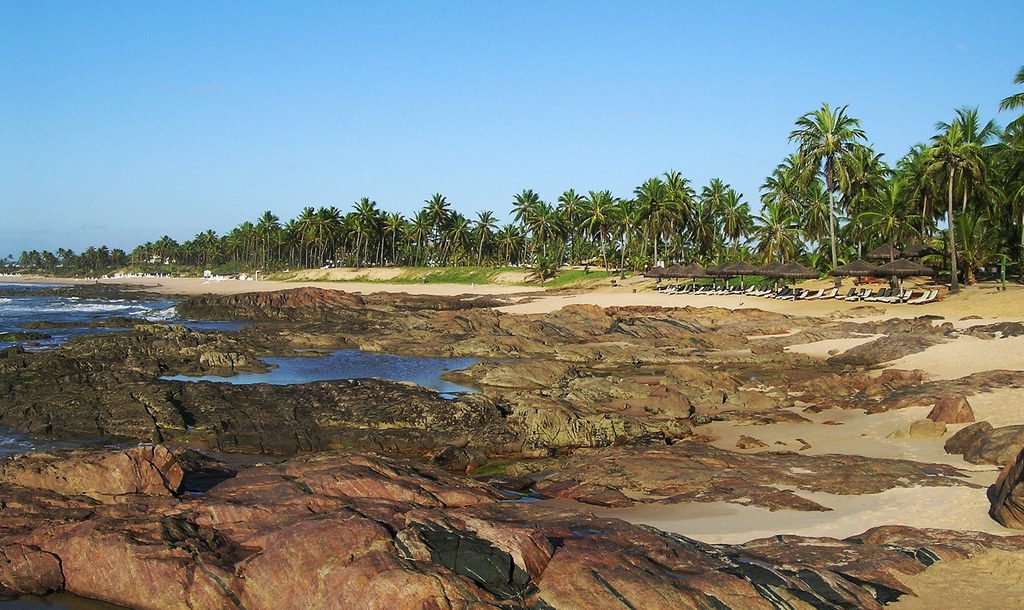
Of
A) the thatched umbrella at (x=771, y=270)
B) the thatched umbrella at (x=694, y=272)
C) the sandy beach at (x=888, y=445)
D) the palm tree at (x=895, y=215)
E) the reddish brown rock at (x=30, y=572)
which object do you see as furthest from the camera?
the thatched umbrella at (x=694, y=272)

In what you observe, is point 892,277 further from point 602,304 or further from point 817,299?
point 602,304

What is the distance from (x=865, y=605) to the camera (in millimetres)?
7902

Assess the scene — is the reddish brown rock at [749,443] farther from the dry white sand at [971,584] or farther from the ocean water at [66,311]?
the ocean water at [66,311]

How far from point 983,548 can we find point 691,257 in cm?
7542

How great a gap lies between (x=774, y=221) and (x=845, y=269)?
56.6ft

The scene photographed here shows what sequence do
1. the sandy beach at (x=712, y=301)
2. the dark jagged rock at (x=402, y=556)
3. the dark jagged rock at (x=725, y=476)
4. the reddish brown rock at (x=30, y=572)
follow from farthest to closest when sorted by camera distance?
the sandy beach at (x=712, y=301) < the dark jagged rock at (x=725, y=476) < the reddish brown rock at (x=30, y=572) < the dark jagged rock at (x=402, y=556)

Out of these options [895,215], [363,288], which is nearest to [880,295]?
[895,215]

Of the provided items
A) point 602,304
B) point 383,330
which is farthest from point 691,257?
point 383,330

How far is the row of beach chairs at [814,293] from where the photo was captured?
4409 cm

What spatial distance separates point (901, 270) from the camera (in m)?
44.3

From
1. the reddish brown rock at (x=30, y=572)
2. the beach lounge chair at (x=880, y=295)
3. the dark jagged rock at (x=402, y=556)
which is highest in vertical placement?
the beach lounge chair at (x=880, y=295)

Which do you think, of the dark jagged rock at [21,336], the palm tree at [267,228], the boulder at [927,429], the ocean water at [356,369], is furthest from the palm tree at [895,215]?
the palm tree at [267,228]

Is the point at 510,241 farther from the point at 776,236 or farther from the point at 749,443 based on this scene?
the point at 749,443

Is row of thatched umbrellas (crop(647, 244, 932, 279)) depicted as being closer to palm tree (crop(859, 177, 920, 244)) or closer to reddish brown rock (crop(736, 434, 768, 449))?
palm tree (crop(859, 177, 920, 244))
